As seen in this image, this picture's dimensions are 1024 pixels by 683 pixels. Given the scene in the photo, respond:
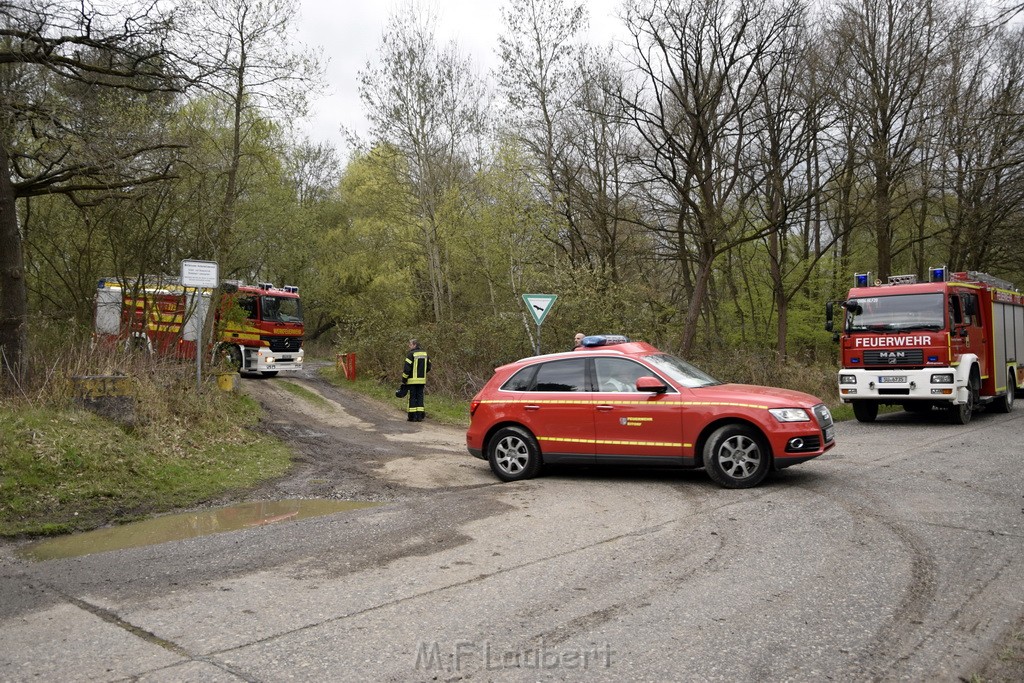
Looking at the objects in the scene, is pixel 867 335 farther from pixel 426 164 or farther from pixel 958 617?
pixel 426 164

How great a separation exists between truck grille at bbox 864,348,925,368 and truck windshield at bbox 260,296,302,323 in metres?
17.8

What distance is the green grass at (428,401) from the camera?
1777cm

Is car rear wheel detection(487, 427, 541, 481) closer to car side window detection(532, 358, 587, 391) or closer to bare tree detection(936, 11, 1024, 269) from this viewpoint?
car side window detection(532, 358, 587, 391)

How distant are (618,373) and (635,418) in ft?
2.08

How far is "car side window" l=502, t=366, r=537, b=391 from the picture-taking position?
10.1 m

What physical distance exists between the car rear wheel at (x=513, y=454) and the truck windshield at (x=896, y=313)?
9.34m

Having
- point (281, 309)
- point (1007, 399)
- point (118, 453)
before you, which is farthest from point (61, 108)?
point (1007, 399)

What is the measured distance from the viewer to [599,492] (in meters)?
8.84

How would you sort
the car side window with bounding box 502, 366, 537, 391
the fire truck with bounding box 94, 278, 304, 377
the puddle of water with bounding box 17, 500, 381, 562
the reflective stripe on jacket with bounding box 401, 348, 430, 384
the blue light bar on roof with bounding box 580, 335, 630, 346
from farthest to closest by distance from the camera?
the reflective stripe on jacket with bounding box 401, 348, 430, 384
the fire truck with bounding box 94, 278, 304, 377
the blue light bar on roof with bounding box 580, 335, 630, 346
the car side window with bounding box 502, 366, 537, 391
the puddle of water with bounding box 17, 500, 381, 562

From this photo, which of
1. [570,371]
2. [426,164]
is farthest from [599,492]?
[426,164]

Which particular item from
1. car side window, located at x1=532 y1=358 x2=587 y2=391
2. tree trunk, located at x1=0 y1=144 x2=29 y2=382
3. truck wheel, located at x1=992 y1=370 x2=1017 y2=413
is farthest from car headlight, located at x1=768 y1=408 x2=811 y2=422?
truck wheel, located at x1=992 y1=370 x2=1017 y2=413

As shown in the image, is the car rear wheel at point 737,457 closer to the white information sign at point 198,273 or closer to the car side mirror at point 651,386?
the car side mirror at point 651,386

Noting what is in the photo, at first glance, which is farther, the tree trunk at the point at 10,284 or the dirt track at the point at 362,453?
the tree trunk at the point at 10,284

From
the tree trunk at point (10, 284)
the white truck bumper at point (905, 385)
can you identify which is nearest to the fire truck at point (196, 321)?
the tree trunk at point (10, 284)
